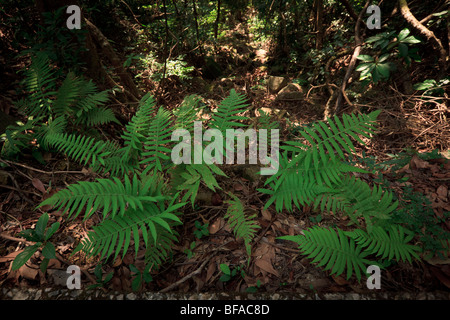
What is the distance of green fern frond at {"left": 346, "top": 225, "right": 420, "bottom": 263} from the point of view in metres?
1.34

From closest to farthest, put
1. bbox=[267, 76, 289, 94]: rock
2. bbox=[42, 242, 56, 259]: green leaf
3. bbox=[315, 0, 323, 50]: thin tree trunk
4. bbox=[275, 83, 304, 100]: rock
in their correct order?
bbox=[42, 242, 56, 259]: green leaf, bbox=[275, 83, 304, 100]: rock, bbox=[315, 0, 323, 50]: thin tree trunk, bbox=[267, 76, 289, 94]: rock

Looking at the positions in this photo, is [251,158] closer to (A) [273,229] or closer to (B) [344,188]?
(A) [273,229]

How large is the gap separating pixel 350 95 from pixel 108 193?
11.2 ft

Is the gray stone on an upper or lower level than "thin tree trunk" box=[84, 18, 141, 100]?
lower

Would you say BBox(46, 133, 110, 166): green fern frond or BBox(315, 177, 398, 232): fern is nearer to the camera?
BBox(315, 177, 398, 232): fern

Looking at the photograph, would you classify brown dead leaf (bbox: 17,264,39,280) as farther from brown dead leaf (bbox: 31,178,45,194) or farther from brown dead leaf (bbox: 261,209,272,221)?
brown dead leaf (bbox: 261,209,272,221)

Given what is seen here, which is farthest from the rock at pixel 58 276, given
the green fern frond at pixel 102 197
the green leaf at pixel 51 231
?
the green fern frond at pixel 102 197

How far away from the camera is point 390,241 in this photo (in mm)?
1385

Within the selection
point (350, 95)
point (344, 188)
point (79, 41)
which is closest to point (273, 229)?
point (344, 188)

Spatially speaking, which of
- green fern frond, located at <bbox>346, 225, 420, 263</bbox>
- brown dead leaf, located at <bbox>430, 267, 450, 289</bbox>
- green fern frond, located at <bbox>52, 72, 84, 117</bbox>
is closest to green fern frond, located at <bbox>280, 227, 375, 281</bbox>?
green fern frond, located at <bbox>346, 225, 420, 263</bbox>

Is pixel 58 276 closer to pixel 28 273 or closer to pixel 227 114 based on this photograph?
pixel 28 273

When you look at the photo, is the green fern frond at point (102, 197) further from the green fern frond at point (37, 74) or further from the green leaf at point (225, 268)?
the green fern frond at point (37, 74)

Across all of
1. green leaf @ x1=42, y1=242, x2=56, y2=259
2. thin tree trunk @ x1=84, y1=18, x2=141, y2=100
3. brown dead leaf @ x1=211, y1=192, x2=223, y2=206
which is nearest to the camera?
green leaf @ x1=42, y1=242, x2=56, y2=259

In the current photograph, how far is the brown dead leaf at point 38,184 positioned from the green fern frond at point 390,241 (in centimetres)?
265
